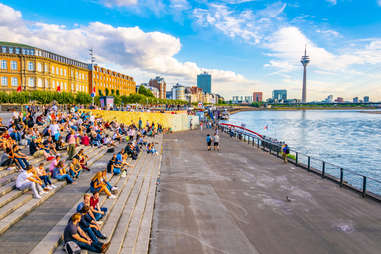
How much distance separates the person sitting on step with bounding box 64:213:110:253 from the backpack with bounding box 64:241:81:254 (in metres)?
0.13

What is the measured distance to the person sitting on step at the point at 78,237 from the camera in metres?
6.16

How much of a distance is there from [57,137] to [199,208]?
10.7 metres

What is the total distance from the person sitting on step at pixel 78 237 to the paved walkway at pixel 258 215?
1.53 meters

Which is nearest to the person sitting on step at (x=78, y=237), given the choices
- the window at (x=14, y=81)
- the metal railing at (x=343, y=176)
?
the metal railing at (x=343, y=176)

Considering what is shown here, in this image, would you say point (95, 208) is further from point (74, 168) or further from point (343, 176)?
point (343, 176)

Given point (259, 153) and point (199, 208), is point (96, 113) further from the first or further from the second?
point (199, 208)

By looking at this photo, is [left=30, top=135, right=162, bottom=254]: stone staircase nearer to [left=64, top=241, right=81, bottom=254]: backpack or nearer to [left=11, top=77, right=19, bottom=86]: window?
[left=64, top=241, right=81, bottom=254]: backpack

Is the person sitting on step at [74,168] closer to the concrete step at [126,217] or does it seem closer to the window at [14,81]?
the concrete step at [126,217]

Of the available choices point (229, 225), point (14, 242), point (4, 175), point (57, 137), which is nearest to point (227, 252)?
point (229, 225)

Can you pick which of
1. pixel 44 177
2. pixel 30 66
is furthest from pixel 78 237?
pixel 30 66

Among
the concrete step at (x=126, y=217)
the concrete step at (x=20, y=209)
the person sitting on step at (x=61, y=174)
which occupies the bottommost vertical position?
the concrete step at (x=126, y=217)

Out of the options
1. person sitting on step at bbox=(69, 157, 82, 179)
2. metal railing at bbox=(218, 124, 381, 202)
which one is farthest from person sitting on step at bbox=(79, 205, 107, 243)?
metal railing at bbox=(218, 124, 381, 202)

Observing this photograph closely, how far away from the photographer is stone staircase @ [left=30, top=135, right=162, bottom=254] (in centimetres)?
670

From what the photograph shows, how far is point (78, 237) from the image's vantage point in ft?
20.4
